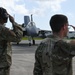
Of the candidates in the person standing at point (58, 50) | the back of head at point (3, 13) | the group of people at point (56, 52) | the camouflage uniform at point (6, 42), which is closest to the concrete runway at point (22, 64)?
the camouflage uniform at point (6, 42)

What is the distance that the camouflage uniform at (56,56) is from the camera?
13.0 ft

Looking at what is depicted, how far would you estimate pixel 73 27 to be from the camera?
14.7ft

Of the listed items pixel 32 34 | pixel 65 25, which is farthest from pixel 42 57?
pixel 32 34

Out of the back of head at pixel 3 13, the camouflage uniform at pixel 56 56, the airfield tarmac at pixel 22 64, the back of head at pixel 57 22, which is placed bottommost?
the airfield tarmac at pixel 22 64

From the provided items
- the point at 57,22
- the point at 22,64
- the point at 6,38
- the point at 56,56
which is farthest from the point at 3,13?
the point at 22,64

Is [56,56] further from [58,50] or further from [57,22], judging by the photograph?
[57,22]

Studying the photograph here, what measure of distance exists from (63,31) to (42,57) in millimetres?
443

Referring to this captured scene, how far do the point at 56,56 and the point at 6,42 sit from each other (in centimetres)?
186

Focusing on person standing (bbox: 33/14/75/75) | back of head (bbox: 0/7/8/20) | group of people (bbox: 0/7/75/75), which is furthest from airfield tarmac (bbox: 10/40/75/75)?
person standing (bbox: 33/14/75/75)

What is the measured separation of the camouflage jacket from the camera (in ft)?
18.0

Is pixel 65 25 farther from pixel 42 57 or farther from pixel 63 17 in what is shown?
pixel 42 57

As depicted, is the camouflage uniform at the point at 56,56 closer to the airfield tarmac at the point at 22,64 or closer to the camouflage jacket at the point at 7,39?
the camouflage jacket at the point at 7,39

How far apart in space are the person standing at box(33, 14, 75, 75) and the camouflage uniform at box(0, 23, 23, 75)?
1447mm

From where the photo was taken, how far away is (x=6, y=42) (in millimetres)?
5684
